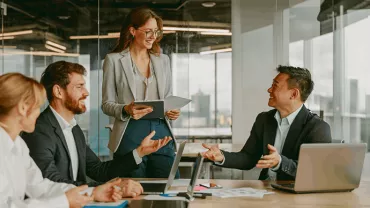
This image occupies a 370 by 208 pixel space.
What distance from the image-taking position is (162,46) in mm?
6457

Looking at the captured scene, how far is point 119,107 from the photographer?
352 centimetres

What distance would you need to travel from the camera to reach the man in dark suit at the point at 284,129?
3.19 m

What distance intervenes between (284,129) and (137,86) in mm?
1043

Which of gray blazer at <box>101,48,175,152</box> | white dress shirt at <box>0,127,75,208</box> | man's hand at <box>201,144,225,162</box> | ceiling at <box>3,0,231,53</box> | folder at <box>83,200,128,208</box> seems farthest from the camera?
ceiling at <box>3,0,231,53</box>

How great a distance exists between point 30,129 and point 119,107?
1.33 m

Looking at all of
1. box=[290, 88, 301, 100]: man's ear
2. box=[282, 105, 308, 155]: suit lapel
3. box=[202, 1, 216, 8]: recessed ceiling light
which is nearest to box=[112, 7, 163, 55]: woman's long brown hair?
box=[290, 88, 301, 100]: man's ear

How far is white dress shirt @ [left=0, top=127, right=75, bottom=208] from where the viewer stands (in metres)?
2.00

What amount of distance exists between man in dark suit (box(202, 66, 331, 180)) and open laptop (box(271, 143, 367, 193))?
515 millimetres

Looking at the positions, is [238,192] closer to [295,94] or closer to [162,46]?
[295,94]

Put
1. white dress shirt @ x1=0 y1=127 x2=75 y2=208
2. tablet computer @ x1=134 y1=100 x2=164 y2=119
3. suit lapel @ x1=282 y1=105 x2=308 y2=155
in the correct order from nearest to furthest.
Answer: white dress shirt @ x1=0 y1=127 x2=75 y2=208 → suit lapel @ x1=282 y1=105 x2=308 y2=155 → tablet computer @ x1=134 y1=100 x2=164 y2=119

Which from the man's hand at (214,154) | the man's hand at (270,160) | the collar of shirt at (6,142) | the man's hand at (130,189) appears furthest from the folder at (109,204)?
the man's hand at (214,154)

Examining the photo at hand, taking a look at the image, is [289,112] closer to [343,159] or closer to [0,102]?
[343,159]

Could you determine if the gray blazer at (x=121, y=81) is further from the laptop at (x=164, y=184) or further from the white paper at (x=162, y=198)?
the white paper at (x=162, y=198)

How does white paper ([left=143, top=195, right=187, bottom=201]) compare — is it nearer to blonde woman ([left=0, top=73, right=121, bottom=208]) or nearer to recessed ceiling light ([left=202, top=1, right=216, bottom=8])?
blonde woman ([left=0, top=73, right=121, bottom=208])
